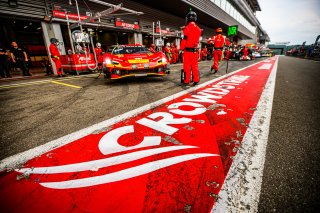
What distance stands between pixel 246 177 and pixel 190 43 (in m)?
3.88

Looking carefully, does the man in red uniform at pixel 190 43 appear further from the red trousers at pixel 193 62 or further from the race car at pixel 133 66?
the race car at pixel 133 66

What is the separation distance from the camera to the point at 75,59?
782cm

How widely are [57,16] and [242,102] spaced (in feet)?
37.3

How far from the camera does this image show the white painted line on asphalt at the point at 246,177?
939mm

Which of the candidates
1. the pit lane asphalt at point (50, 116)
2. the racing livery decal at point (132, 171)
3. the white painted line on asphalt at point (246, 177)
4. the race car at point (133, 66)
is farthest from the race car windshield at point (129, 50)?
the white painted line on asphalt at point (246, 177)

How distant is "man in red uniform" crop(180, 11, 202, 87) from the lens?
4.18 m

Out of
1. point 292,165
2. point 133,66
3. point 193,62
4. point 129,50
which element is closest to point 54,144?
point 292,165

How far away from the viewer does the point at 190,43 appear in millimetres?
4285

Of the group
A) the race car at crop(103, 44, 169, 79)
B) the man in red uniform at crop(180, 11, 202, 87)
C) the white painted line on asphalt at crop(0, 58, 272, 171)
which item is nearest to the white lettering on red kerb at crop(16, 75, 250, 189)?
the white painted line on asphalt at crop(0, 58, 272, 171)

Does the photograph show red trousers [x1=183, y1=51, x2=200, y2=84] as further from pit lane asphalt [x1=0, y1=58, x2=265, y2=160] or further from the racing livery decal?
the racing livery decal

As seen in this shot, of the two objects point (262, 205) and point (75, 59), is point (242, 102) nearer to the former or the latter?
point (262, 205)

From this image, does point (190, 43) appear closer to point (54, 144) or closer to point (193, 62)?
point (193, 62)

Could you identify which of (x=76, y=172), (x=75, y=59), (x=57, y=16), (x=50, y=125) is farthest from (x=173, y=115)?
(x=57, y=16)

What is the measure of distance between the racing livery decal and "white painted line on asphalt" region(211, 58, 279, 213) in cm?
5
